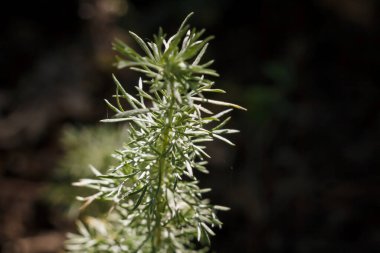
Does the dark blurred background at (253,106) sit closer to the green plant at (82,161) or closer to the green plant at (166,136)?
the green plant at (82,161)

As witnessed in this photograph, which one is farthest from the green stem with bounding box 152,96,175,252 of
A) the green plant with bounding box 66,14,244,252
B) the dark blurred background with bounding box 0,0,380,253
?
the dark blurred background with bounding box 0,0,380,253

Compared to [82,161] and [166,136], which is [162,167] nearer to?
[166,136]

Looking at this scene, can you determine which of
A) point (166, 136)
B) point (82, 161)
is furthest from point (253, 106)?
point (166, 136)

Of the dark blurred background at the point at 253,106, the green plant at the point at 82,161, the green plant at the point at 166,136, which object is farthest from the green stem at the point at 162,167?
the dark blurred background at the point at 253,106

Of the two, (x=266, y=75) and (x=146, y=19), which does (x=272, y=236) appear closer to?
(x=266, y=75)

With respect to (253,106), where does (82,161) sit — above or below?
below

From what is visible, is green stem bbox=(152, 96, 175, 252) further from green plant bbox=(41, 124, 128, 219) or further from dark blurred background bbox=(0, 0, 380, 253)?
dark blurred background bbox=(0, 0, 380, 253)

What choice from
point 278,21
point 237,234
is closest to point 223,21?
point 278,21

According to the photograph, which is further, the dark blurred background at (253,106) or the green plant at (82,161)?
the dark blurred background at (253,106)
